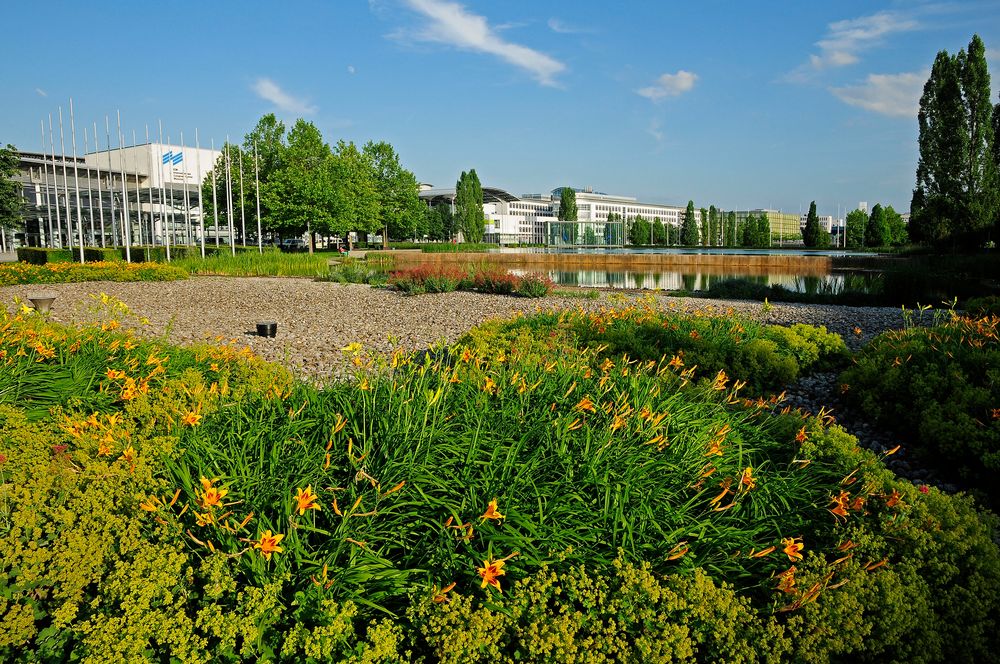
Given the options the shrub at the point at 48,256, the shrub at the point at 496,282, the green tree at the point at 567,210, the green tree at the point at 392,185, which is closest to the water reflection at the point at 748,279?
the shrub at the point at 496,282

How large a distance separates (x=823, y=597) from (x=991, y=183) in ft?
134

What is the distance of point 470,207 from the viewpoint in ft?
247

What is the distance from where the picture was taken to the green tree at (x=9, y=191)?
33094mm

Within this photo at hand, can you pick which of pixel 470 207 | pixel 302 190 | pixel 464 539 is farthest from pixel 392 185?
pixel 464 539

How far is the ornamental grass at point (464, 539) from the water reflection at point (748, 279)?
1520 cm

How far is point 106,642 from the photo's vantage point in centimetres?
177

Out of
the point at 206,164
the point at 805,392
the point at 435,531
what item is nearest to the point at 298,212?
the point at 805,392

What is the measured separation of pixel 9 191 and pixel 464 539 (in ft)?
136

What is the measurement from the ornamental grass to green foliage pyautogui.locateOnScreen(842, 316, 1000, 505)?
61.7 inches

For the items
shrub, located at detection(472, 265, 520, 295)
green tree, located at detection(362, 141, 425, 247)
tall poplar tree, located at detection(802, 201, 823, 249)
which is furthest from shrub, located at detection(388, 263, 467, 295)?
tall poplar tree, located at detection(802, 201, 823, 249)

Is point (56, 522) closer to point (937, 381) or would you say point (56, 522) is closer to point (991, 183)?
point (937, 381)

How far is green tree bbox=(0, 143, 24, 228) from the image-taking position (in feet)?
109

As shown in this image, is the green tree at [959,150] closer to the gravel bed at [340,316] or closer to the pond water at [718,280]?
the pond water at [718,280]

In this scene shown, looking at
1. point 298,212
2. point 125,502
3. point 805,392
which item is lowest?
point 805,392
